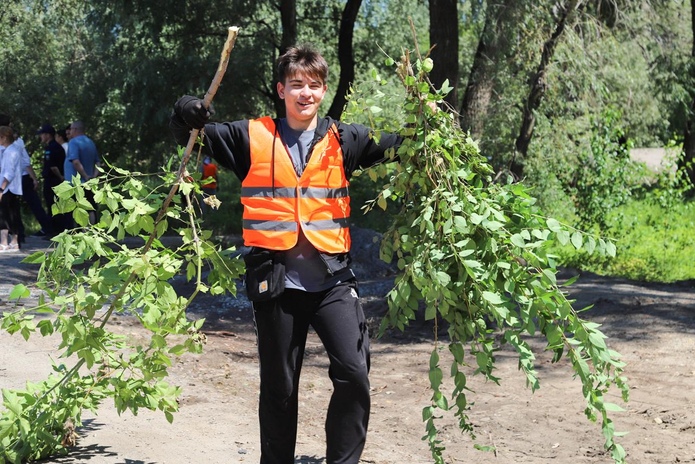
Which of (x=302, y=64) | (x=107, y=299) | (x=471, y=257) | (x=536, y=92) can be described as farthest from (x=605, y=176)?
(x=107, y=299)

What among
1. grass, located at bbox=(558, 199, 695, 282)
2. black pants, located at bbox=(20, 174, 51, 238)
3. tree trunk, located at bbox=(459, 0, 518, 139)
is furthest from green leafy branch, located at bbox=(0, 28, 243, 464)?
black pants, located at bbox=(20, 174, 51, 238)

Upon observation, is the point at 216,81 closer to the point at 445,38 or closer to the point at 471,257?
the point at 471,257

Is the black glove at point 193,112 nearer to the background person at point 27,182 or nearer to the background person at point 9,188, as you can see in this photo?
the background person at point 9,188

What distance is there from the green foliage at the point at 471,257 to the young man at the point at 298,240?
0.76 feet

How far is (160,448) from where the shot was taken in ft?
15.8

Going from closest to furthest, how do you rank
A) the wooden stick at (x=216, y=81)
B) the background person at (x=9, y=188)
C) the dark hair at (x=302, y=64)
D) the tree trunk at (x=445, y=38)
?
the wooden stick at (x=216, y=81), the dark hair at (x=302, y=64), the tree trunk at (x=445, y=38), the background person at (x=9, y=188)

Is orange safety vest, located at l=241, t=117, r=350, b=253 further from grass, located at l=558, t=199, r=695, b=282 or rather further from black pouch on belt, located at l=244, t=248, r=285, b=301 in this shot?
grass, located at l=558, t=199, r=695, b=282

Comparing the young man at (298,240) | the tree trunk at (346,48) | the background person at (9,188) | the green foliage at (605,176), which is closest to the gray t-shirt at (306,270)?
the young man at (298,240)

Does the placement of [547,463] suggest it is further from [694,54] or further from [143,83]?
[694,54]

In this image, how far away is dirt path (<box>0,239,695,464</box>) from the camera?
503 cm

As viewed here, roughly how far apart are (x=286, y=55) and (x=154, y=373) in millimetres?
1476

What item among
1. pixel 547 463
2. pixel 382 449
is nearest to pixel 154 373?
pixel 382 449

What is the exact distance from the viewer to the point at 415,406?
6223 millimetres

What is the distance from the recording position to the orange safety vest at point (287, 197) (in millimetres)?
3902
